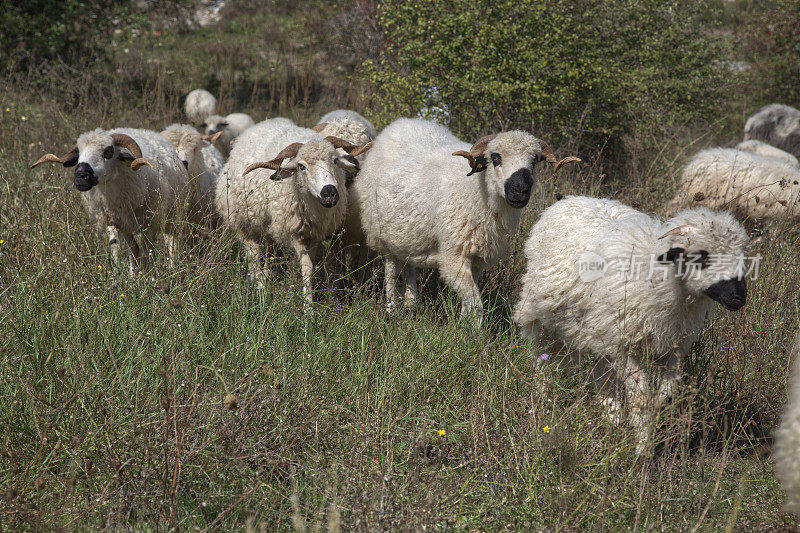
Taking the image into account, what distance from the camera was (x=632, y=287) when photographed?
371 cm

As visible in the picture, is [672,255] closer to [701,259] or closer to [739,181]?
[701,259]

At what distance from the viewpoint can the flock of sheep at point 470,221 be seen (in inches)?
142

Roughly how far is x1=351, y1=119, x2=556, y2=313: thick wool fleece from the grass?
2.50 ft

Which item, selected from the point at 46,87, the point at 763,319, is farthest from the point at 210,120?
the point at 763,319

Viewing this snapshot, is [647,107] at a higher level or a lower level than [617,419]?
higher

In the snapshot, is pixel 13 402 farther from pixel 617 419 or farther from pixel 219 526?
pixel 617 419

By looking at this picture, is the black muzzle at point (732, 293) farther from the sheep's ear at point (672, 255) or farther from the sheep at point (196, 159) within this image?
the sheep at point (196, 159)

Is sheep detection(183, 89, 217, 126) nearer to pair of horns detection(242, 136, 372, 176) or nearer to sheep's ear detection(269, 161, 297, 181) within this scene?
pair of horns detection(242, 136, 372, 176)

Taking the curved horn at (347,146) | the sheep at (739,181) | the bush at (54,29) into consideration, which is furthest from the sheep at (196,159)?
the bush at (54,29)

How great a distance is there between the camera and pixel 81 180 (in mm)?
5250

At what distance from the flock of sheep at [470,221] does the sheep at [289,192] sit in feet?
0.05

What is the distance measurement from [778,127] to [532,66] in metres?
6.23

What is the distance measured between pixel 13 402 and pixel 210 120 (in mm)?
7194

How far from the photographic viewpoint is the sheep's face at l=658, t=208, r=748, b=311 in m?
3.31
